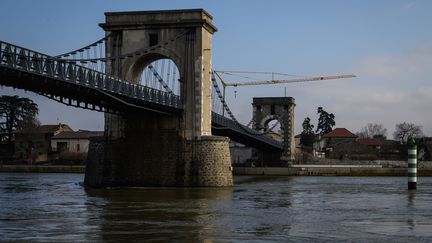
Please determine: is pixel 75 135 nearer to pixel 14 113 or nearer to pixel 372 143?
pixel 14 113

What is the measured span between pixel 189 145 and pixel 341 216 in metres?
22.9

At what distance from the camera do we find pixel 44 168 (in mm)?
88438

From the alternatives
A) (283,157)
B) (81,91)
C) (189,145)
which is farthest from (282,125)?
(81,91)

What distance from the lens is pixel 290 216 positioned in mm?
24250

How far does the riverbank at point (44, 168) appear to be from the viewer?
86188 mm

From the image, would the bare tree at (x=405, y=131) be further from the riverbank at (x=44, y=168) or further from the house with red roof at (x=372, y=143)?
the riverbank at (x=44, y=168)

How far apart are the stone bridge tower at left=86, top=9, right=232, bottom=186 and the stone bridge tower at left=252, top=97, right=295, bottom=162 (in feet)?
200

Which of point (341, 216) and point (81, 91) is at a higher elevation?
point (81, 91)

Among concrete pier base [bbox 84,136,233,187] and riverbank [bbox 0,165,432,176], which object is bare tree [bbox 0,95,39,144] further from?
concrete pier base [bbox 84,136,233,187]

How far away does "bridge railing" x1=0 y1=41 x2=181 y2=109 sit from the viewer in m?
31.6

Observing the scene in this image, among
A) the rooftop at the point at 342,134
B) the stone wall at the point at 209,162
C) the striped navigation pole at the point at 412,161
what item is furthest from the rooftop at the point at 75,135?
the striped navigation pole at the point at 412,161

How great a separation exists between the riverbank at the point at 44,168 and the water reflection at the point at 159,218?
175ft

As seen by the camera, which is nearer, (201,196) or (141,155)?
(201,196)

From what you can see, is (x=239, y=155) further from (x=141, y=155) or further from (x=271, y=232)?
(x=271, y=232)
